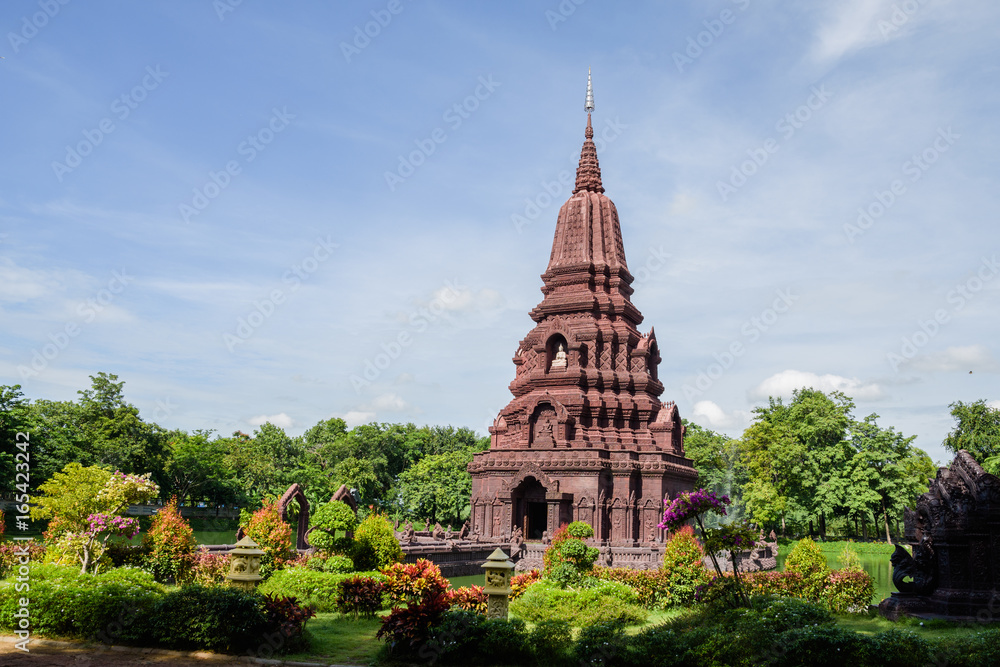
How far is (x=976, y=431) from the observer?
48188 millimetres

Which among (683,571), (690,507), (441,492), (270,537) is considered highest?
(441,492)

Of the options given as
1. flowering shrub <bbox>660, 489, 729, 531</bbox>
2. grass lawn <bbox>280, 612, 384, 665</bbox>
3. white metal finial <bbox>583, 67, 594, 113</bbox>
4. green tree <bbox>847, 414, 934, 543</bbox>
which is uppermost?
white metal finial <bbox>583, 67, 594, 113</bbox>

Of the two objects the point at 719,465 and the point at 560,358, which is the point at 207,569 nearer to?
the point at 560,358

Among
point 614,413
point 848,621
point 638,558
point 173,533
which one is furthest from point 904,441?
point 173,533

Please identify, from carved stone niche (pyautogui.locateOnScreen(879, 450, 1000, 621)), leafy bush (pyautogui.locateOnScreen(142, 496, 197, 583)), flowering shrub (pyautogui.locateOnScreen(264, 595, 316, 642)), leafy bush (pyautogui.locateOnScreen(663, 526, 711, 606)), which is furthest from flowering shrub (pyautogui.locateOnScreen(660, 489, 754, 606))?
leafy bush (pyautogui.locateOnScreen(142, 496, 197, 583))

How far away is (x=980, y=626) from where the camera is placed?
13.9 meters

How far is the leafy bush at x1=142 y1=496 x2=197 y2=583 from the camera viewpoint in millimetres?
19469

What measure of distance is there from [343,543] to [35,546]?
31.7ft

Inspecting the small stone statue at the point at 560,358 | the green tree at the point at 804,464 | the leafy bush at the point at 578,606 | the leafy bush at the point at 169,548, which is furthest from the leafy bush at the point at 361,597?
the green tree at the point at 804,464

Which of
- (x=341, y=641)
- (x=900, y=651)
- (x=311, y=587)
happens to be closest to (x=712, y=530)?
(x=900, y=651)

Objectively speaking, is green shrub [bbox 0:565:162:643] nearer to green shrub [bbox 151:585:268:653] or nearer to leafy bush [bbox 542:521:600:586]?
green shrub [bbox 151:585:268:653]

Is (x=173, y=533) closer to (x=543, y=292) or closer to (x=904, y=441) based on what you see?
(x=543, y=292)

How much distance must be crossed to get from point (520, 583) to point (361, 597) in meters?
4.15

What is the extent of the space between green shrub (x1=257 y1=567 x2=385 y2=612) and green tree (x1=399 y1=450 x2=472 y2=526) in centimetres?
2966
